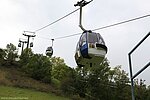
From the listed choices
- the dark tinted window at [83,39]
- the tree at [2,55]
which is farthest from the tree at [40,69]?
the dark tinted window at [83,39]

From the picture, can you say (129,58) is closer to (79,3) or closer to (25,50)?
(79,3)

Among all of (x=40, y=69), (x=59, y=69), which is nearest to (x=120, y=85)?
(x=59, y=69)

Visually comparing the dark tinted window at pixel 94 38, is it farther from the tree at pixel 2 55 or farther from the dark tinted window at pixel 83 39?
the tree at pixel 2 55

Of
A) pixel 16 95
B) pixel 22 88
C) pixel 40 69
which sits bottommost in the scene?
pixel 16 95

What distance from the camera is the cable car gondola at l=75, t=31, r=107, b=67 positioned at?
11.0m

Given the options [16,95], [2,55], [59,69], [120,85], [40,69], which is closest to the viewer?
[16,95]

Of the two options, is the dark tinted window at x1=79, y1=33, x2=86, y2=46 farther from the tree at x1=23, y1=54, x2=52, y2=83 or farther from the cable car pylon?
the tree at x1=23, y1=54, x2=52, y2=83

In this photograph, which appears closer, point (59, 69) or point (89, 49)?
point (89, 49)

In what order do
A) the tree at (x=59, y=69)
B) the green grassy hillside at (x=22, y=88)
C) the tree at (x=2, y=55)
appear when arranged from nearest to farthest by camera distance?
the green grassy hillside at (x=22, y=88), the tree at (x=59, y=69), the tree at (x=2, y=55)

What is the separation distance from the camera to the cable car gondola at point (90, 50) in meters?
11.0

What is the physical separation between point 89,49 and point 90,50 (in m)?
0.08

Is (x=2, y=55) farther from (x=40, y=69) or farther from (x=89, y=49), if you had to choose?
(x=89, y=49)

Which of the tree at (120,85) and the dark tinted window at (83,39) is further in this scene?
the tree at (120,85)

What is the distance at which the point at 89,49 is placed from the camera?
11031 mm
